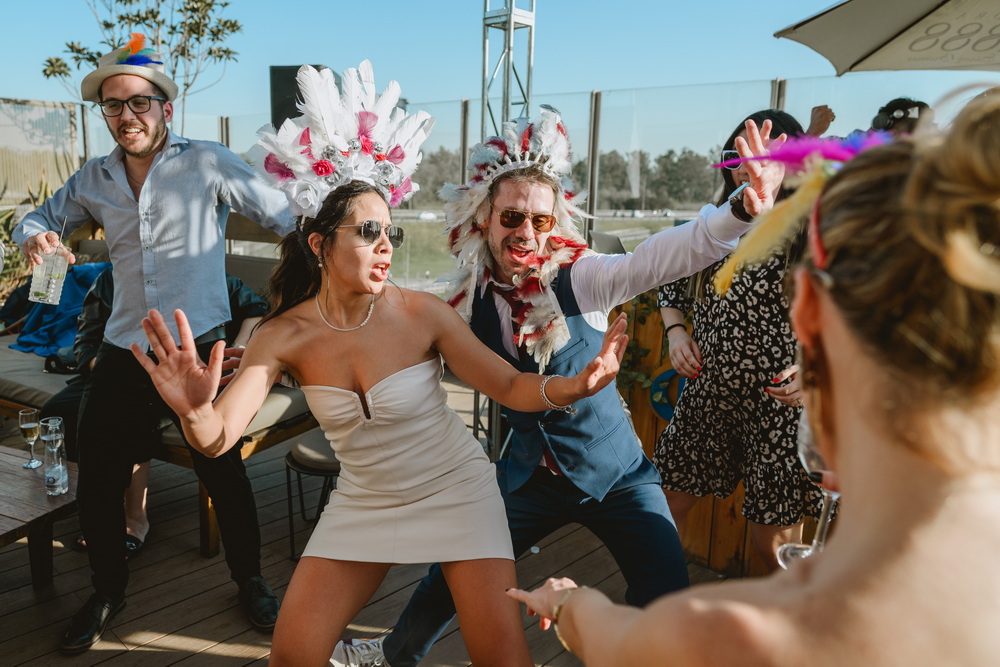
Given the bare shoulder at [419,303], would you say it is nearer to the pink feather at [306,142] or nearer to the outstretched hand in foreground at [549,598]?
the pink feather at [306,142]

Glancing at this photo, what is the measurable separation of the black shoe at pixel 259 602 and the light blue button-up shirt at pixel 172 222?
42.8 inches

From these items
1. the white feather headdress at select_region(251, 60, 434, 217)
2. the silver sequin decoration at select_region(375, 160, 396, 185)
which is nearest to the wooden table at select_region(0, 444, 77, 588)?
the white feather headdress at select_region(251, 60, 434, 217)

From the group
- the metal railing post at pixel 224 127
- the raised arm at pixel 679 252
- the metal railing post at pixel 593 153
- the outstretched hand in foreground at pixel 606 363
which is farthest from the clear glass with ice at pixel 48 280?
the metal railing post at pixel 224 127

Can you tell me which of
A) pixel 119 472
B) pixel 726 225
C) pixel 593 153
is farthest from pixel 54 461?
pixel 593 153

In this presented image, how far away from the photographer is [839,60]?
12.9 ft

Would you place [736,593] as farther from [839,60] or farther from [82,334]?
[839,60]

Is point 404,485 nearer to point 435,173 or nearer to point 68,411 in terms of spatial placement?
point 68,411

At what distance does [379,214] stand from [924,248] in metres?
1.86

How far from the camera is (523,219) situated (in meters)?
2.53

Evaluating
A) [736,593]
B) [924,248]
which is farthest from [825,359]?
[736,593]

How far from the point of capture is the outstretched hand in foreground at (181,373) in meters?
1.94

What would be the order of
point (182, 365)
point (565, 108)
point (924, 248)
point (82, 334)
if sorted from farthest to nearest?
point (565, 108)
point (82, 334)
point (182, 365)
point (924, 248)

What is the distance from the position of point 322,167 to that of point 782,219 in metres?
1.82

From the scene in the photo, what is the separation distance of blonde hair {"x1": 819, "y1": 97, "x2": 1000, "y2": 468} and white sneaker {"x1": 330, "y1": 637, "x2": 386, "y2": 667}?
2.23 metres
